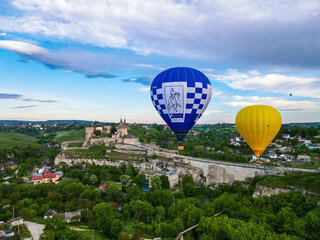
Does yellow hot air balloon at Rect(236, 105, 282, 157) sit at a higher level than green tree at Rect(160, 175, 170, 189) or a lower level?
higher

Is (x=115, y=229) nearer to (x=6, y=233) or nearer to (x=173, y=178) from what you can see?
(x=6, y=233)

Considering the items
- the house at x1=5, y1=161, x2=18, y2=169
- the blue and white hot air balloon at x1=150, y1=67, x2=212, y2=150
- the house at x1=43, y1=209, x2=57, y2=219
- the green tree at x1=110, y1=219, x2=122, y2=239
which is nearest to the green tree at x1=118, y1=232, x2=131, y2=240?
the green tree at x1=110, y1=219, x2=122, y2=239

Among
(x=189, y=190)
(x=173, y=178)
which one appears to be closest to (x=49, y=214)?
(x=189, y=190)

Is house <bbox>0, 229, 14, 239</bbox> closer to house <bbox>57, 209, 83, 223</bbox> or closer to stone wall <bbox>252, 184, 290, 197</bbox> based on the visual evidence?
house <bbox>57, 209, 83, 223</bbox>

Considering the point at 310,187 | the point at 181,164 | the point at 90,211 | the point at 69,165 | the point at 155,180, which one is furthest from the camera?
the point at 69,165

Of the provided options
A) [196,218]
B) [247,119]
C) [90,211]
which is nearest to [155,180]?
[90,211]

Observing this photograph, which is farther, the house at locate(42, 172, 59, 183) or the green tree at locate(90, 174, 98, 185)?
the house at locate(42, 172, 59, 183)

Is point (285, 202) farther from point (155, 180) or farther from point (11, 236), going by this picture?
point (11, 236)
